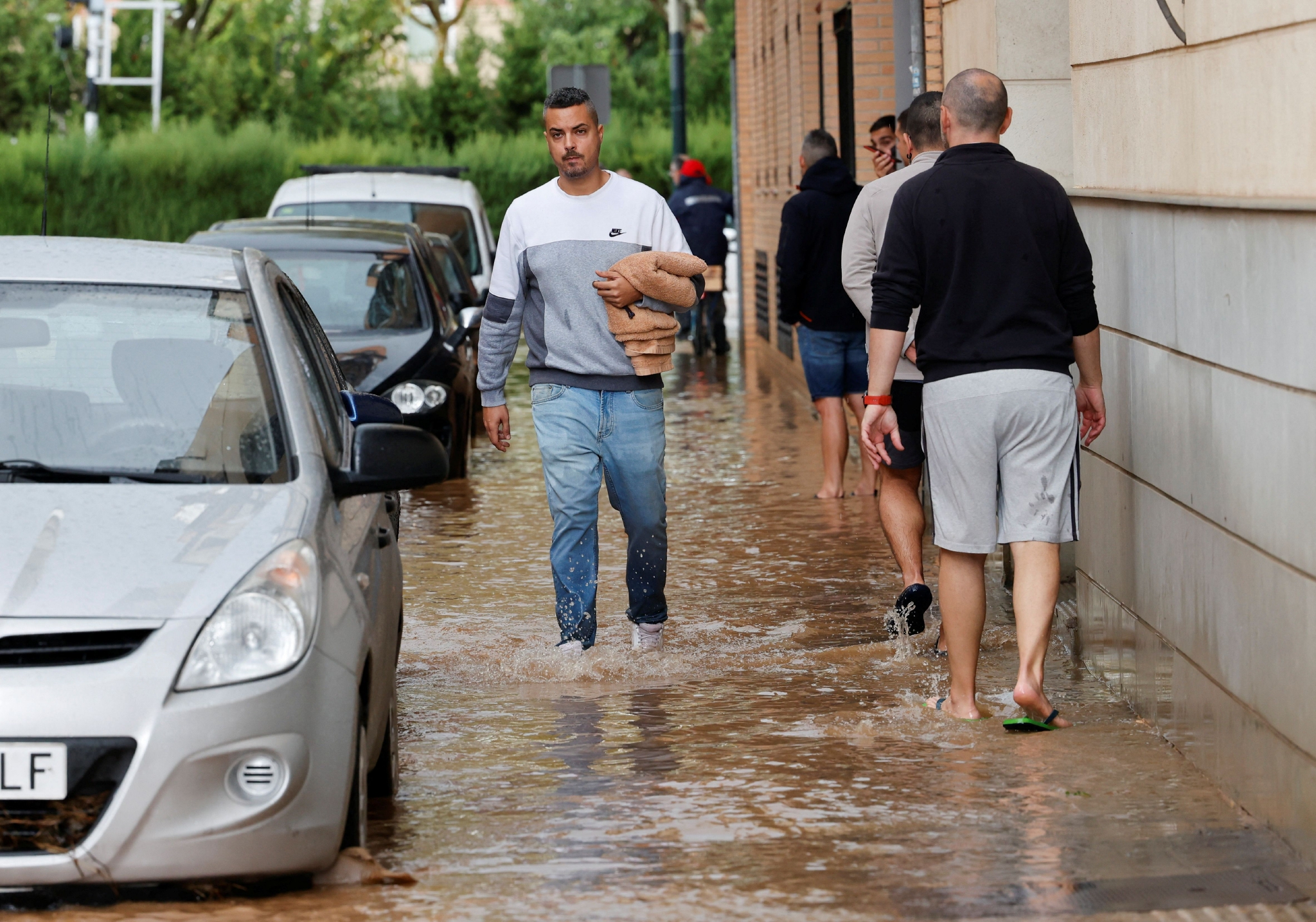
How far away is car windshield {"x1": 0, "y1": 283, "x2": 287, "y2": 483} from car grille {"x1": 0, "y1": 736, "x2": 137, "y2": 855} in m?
0.84

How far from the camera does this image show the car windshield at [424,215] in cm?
1766

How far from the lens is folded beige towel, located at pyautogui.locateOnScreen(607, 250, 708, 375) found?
Answer: 681 cm

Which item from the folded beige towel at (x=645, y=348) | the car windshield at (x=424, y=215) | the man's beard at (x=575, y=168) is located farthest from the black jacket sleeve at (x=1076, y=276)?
the car windshield at (x=424, y=215)

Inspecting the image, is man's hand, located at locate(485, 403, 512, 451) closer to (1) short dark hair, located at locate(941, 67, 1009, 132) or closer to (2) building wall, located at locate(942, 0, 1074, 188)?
(1) short dark hair, located at locate(941, 67, 1009, 132)

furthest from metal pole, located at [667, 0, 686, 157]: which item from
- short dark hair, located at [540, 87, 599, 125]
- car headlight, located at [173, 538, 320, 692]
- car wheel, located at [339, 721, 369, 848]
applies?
car headlight, located at [173, 538, 320, 692]

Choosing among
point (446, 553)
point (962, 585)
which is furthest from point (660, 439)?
point (446, 553)

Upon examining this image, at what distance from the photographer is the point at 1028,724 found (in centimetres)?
601

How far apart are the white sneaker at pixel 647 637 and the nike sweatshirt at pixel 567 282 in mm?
901

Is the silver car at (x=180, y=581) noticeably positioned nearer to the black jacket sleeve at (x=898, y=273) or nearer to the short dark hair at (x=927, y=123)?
the black jacket sleeve at (x=898, y=273)

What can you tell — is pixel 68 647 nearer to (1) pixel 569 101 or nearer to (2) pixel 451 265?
(1) pixel 569 101

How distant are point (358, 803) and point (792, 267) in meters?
6.63

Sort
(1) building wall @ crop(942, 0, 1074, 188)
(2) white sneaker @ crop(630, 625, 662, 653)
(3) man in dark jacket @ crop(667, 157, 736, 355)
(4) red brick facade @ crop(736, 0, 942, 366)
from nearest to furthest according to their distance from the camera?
(2) white sneaker @ crop(630, 625, 662, 653) < (1) building wall @ crop(942, 0, 1074, 188) < (4) red brick facade @ crop(736, 0, 942, 366) < (3) man in dark jacket @ crop(667, 157, 736, 355)

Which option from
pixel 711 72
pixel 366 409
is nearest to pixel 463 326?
pixel 366 409

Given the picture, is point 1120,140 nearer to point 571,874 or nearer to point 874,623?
point 874,623
